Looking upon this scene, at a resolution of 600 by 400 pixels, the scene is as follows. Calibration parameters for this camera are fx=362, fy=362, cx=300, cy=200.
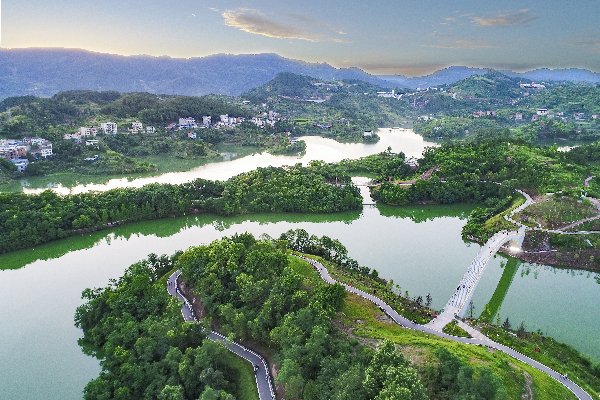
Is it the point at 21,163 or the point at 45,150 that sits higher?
the point at 45,150

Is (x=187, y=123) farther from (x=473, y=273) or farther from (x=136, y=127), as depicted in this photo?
(x=473, y=273)

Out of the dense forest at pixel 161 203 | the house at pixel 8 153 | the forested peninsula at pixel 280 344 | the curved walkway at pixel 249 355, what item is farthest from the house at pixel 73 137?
the curved walkway at pixel 249 355

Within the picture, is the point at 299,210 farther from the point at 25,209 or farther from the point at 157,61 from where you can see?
the point at 157,61

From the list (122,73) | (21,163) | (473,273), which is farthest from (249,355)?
(122,73)

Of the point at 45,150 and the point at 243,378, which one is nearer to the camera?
the point at 243,378

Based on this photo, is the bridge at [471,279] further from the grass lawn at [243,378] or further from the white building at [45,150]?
the white building at [45,150]

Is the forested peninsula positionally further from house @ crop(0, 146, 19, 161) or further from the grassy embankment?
house @ crop(0, 146, 19, 161)

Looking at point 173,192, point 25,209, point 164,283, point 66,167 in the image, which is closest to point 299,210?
point 173,192
